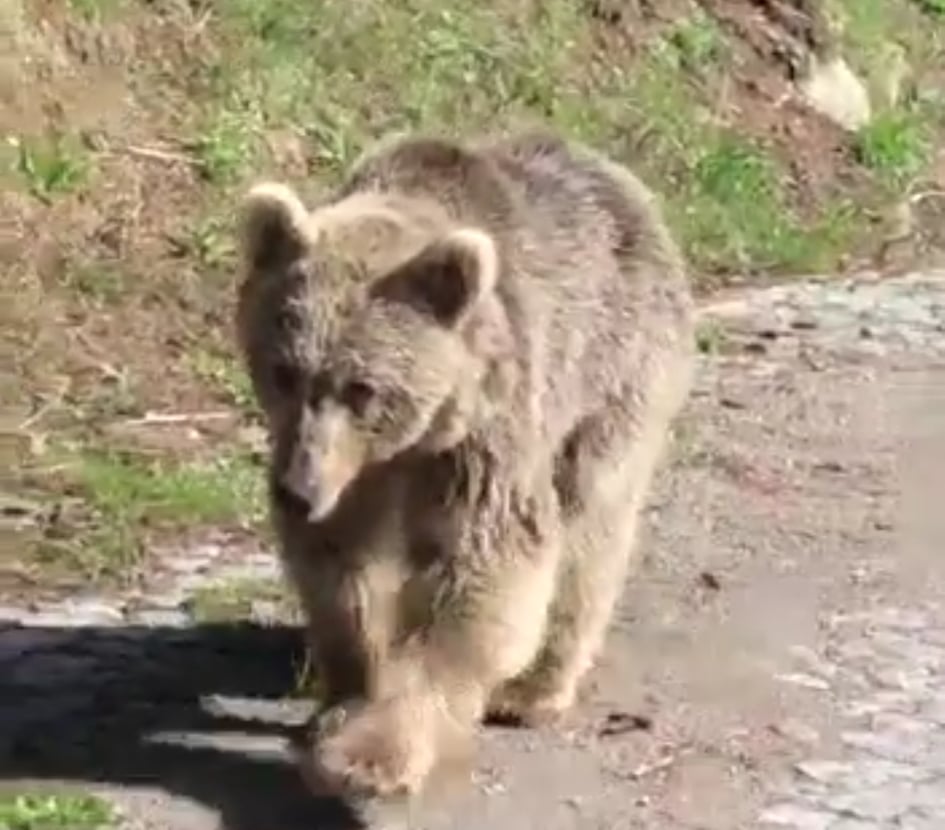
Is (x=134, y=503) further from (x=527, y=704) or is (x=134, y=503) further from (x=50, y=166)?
(x=50, y=166)

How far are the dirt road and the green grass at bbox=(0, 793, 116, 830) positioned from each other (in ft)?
0.29

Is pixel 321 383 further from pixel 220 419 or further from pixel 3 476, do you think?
pixel 220 419

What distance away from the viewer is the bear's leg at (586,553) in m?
6.65

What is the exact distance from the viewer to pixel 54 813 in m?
5.83

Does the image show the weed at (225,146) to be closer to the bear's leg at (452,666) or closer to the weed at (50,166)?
the weed at (50,166)

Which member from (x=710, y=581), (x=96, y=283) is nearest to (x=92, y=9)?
(x=96, y=283)

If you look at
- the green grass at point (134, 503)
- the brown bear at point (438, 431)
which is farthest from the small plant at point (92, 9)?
the brown bear at point (438, 431)

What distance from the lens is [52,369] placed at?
9.30 metres

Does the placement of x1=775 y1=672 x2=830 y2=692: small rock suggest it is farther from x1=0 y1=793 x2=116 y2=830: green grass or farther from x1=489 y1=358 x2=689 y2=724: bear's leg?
x1=0 y1=793 x2=116 y2=830: green grass

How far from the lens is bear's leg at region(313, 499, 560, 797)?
19.3 feet

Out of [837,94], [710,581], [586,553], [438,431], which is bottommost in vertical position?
[837,94]

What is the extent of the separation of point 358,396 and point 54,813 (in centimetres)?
101

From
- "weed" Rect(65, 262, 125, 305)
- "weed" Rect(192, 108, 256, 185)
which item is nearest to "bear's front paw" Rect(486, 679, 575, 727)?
"weed" Rect(65, 262, 125, 305)

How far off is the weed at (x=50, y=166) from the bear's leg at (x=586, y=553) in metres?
4.07
